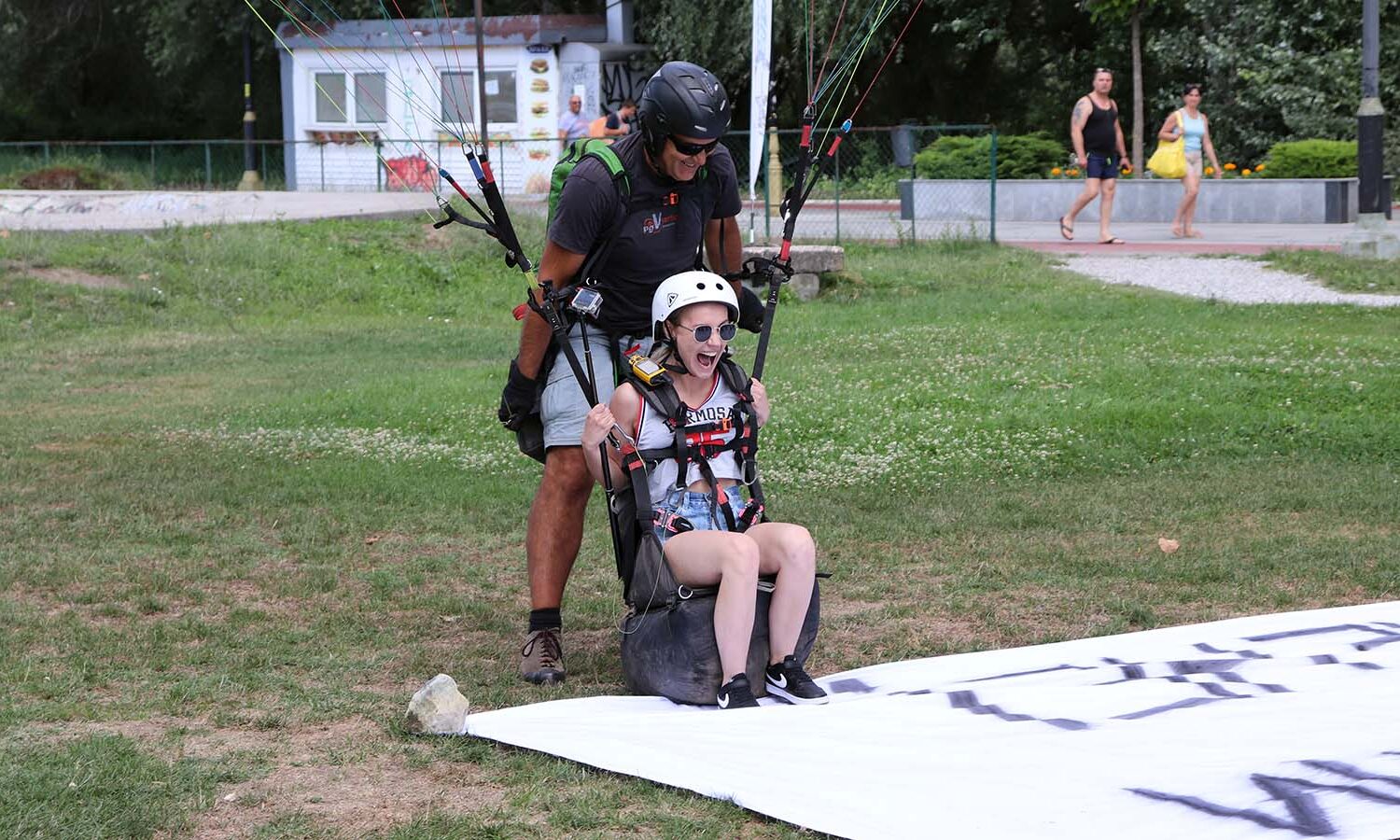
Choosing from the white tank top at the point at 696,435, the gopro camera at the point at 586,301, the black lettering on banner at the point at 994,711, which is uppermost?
the gopro camera at the point at 586,301

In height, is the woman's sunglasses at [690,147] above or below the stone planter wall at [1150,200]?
below

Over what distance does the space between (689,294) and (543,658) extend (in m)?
1.36

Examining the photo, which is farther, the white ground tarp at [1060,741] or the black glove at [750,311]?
the black glove at [750,311]

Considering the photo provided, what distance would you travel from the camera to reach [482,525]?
7.65 m

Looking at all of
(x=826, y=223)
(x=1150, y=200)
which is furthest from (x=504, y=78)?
(x=1150, y=200)

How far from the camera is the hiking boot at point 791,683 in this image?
480 centimetres

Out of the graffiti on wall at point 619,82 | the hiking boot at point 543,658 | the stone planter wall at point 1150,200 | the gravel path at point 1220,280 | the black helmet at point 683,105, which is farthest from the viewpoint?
the graffiti on wall at point 619,82

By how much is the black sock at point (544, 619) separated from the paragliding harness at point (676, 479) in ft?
1.23

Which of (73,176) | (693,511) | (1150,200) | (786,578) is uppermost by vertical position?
(73,176)

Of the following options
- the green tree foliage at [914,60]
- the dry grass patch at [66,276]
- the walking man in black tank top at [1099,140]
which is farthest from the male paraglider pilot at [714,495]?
the green tree foliage at [914,60]

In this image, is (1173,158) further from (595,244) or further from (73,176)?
(73,176)

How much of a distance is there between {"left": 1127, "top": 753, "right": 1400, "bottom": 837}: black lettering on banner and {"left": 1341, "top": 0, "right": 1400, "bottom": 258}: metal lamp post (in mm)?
13821

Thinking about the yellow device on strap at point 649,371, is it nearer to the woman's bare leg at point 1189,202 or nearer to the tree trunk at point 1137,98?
the woman's bare leg at point 1189,202

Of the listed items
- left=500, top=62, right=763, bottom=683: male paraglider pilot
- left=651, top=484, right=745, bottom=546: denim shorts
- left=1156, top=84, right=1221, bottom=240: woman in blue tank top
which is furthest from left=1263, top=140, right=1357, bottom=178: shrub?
left=651, top=484, right=745, bottom=546: denim shorts
